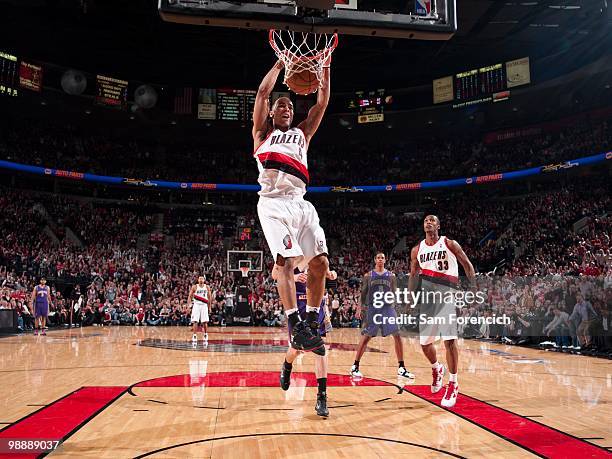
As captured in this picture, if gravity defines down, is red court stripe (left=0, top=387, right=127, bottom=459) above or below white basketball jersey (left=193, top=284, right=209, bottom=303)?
below

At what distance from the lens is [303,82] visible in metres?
5.20

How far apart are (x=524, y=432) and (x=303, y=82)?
12.2 feet

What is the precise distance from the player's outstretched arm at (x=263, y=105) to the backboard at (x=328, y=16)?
Result: 64 cm

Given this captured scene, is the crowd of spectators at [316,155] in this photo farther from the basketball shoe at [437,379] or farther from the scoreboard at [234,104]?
the basketball shoe at [437,379]

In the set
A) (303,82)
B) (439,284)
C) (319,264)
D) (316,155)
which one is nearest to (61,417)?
(319,264)

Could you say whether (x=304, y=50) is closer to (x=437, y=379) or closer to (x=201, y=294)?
(x=437, y=379)

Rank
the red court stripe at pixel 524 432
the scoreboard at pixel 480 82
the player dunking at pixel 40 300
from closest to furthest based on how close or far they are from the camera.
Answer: the red court stripe at pixel 524 432 < the player dunking at pixel 40 300 < the scoreboard at pixel 480 82

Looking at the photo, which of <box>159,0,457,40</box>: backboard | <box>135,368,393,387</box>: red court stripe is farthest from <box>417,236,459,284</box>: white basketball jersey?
<box>159,0,457,40</box>: backboard

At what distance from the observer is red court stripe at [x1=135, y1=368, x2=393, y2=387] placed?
23.1 feet

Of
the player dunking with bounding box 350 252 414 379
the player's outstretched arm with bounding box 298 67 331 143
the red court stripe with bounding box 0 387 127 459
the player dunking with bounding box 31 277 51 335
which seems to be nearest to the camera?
the red court stripe with bounding box 0 387 127 459

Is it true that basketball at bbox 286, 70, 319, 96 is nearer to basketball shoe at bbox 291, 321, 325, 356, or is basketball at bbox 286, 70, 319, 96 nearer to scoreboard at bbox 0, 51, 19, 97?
basketball shoe at bbox 291, 321, 325, 356

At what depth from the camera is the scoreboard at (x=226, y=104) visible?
30.0 meters

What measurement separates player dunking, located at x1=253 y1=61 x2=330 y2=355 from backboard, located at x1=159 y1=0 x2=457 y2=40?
64cm

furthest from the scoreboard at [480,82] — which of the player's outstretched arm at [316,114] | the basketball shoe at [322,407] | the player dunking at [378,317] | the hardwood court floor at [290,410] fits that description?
the basketball shoe at [322,407]
